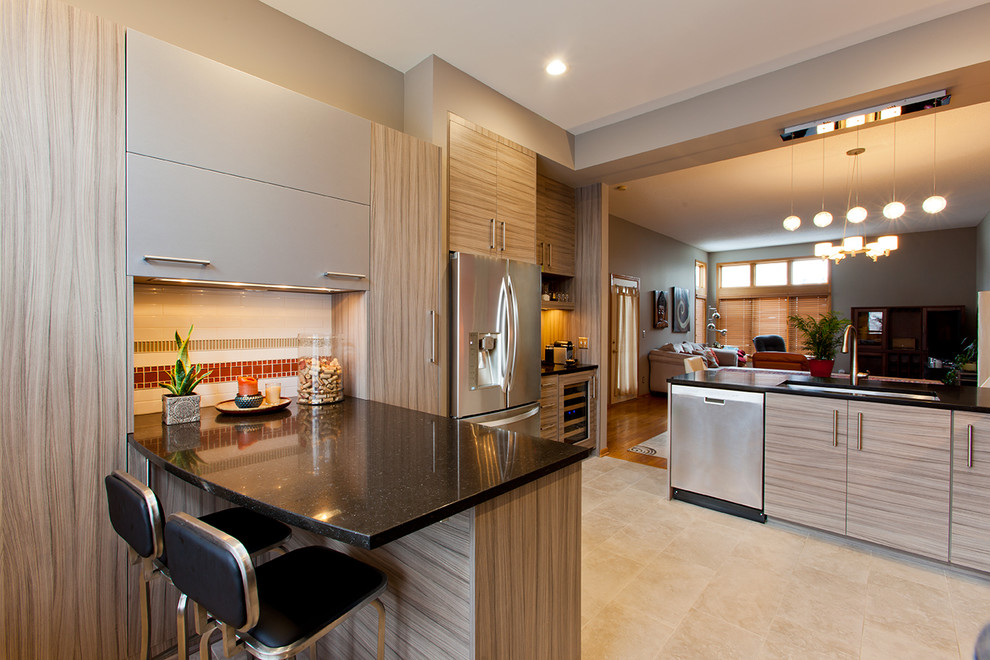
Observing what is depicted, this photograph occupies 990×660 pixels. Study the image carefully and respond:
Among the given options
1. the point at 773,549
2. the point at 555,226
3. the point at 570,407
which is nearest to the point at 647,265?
the point at 555,226

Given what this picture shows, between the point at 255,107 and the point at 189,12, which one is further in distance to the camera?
the point at 189,12

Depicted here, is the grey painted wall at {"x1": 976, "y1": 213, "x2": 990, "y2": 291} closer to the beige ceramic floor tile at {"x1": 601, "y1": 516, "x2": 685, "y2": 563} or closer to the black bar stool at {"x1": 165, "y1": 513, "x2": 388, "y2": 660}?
the beige ceramic floor tile at {"x1": 601, "y1": 516, "x2": 685, "y2": 563}

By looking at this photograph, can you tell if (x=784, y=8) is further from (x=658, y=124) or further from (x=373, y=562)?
(x=373, y=562)

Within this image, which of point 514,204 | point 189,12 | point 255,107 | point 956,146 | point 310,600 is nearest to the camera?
Result: point 310,600

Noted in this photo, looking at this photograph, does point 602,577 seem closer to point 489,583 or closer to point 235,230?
point 489,583

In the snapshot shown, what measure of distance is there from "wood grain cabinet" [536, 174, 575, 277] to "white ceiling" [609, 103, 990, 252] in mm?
1576

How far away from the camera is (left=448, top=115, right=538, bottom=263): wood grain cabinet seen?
283cm

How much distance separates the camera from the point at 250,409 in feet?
6.27

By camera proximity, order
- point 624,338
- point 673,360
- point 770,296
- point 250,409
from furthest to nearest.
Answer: point 770,296 < point 673,360 < point 624,338 < point 250,409

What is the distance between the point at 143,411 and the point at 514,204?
254cm

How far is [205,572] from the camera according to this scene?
0.89 metres

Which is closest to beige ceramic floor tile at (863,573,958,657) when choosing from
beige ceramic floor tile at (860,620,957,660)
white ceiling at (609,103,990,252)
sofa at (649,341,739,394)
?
beige ceramic floor tile at (860,620,957,660)

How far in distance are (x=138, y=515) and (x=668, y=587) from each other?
2.17 metres

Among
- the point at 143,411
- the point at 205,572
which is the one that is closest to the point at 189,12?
the point at 143,411
